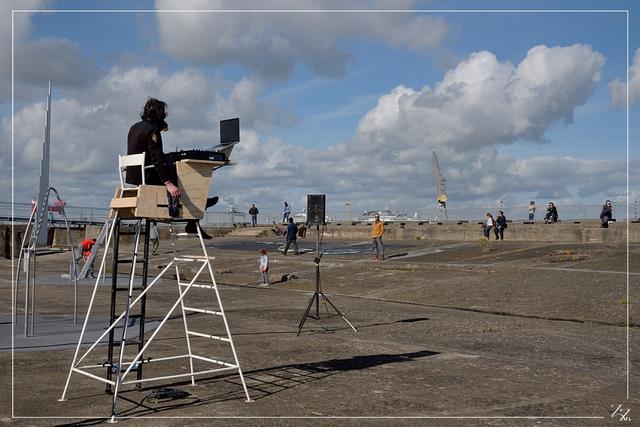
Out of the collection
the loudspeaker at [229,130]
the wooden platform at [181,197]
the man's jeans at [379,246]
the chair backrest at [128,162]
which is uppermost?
the loudspeaker at [229,130]

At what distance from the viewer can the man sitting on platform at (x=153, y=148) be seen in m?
6.78

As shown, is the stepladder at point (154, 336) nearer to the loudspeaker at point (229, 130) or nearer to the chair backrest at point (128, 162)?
the chair backrest at point (128, 162)

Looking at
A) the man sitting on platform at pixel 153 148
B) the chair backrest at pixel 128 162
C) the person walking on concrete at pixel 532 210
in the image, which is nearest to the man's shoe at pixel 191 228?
the man sitting on platform at pixel 153 148

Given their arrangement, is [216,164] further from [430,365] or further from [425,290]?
[425,290]

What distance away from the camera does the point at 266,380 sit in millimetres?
8227

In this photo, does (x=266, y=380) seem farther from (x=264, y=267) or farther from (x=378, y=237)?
(x=378, y=237)

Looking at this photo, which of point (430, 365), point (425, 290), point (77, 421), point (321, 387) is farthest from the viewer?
point (425, 290)

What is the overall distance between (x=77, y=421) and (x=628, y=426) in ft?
16.3

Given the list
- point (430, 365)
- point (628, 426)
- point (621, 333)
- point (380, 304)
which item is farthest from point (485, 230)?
point (628, 426)

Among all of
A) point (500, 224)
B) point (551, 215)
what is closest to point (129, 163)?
point (500, 224)

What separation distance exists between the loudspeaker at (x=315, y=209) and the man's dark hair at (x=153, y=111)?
751 centimetres

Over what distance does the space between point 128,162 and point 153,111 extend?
61 centimetres

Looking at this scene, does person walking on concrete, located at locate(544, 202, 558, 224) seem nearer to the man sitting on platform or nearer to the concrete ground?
Answer: the concrete ground

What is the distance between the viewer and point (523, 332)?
42.8 feet
